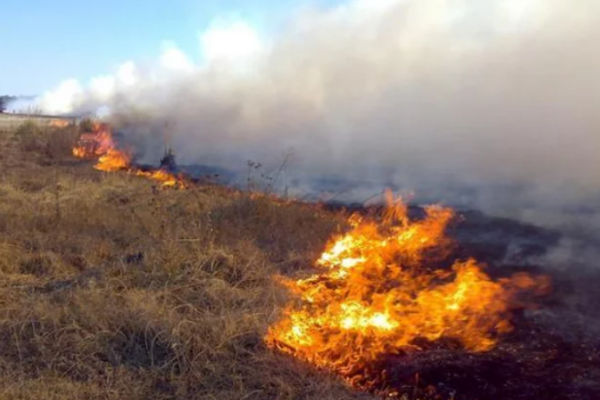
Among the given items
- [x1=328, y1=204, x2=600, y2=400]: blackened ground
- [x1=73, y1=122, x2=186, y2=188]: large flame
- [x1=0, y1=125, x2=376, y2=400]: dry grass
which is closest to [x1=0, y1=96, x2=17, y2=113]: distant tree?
[x1=73, y1=122, x2=186, y2=188]: large flame

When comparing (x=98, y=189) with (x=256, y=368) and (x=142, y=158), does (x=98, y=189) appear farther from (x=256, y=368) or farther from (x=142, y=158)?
(x=256, y=368)

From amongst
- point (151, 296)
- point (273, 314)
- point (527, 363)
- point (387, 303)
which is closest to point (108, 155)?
point (151, 296)

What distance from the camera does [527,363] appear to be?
467cm

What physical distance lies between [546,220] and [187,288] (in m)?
4.79

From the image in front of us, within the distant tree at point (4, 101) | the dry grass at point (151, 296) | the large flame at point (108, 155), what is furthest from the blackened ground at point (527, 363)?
the distant tree at point (4, 101)

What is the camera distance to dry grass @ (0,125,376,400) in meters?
4.38

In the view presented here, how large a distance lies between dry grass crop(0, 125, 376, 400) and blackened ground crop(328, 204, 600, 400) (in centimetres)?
52

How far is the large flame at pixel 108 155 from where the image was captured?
44.7 ft

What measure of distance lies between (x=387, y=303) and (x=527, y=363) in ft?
4.75

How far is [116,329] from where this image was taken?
4988 millimetres

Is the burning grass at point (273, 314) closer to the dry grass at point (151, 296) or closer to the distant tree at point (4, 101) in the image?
the dry grass at point (151, 296)

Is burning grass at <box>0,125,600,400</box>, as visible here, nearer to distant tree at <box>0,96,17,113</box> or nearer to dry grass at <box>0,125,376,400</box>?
dry grass at <box>0,125,376,400</box>

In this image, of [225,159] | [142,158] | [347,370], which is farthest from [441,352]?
[142,158]

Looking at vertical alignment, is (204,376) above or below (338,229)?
below
